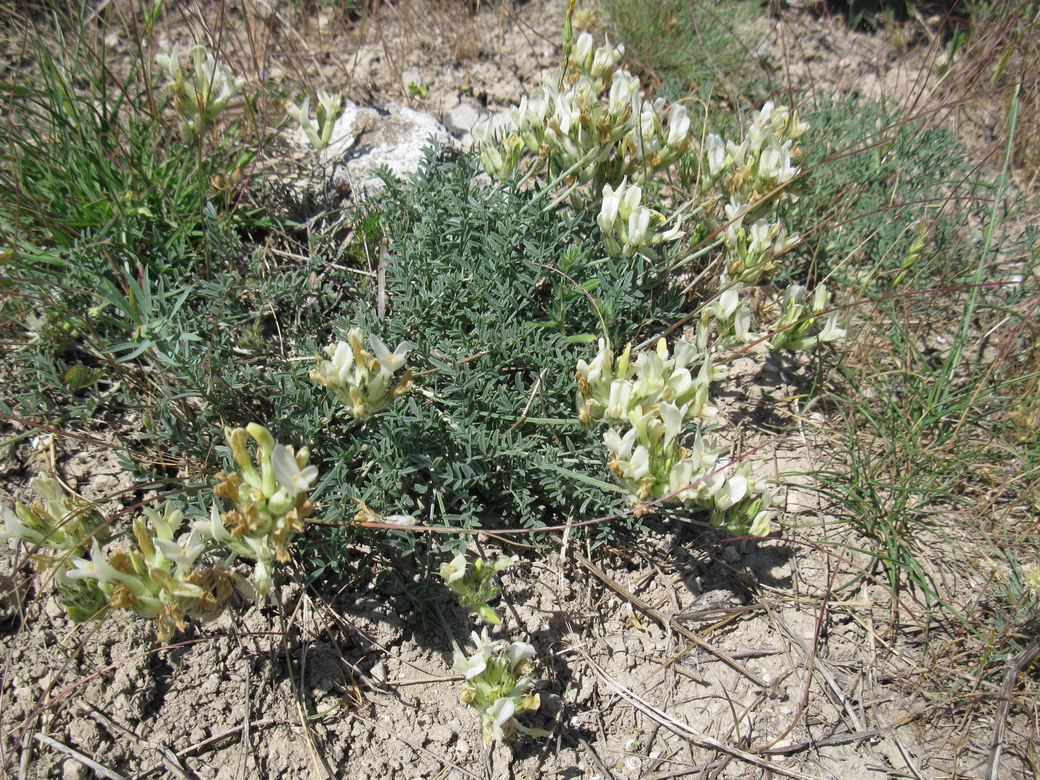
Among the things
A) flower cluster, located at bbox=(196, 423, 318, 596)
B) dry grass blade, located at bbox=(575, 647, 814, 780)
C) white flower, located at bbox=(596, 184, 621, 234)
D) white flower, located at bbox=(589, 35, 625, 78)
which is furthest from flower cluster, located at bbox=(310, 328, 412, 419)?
white flower, located at bbox=(589, 35, 625, 78)

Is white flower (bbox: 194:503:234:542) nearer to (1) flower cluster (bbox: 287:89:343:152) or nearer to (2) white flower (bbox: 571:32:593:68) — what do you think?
(1) flower cluster (bbox: 287:89:343:152)

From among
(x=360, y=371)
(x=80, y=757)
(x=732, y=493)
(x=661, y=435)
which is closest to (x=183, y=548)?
(x=360, y=371)

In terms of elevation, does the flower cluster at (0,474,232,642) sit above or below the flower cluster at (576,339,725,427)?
above

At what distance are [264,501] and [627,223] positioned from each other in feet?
4.83

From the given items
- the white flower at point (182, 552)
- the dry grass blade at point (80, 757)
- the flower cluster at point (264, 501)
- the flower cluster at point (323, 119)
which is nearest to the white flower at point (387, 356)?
the flower cluster at point (264, 501)

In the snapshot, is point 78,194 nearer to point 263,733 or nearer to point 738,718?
point 263,733

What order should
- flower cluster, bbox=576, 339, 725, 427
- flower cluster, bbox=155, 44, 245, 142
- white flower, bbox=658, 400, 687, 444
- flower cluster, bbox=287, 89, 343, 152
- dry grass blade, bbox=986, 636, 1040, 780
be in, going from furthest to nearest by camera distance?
flower cluster, bbox=287, 89, 343, 152 < flower cluster, bbox=155, 44, 245, 142 < dry grass blade, bbox=986, 636, 1040, 780 < flower cluster, bbox=576, 339, 725, 427 < white flower, bbox=658, 400, 687, 444

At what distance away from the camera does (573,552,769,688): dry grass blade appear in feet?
7.96

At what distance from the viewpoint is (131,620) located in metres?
2.24

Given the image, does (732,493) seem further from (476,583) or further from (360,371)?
(360,371)

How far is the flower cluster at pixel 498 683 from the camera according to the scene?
1.96m

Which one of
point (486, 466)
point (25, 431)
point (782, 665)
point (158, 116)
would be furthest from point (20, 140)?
Answer: point (782, 665)

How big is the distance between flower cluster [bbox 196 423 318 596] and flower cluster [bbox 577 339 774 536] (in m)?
0.83

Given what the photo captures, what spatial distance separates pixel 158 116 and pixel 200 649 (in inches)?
83.6
